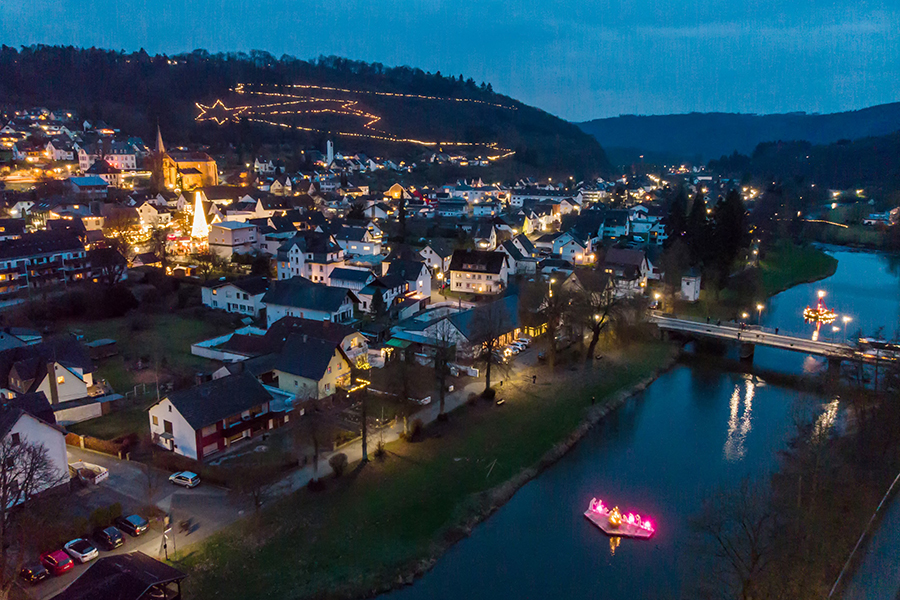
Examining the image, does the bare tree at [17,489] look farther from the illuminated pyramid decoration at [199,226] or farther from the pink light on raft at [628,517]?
the illuminated pyramid decoration at [199,226]

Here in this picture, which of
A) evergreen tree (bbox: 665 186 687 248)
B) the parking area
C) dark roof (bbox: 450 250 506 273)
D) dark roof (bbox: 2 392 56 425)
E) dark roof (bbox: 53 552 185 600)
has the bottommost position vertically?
the parking area

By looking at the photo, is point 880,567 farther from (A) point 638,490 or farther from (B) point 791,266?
(B) point 791,266

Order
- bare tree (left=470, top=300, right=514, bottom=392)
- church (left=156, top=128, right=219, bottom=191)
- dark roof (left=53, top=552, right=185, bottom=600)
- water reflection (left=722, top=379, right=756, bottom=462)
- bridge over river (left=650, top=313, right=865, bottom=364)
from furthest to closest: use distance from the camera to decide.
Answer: church (left=156, top=128, right=219, bottom=191)
bridge over river (left=650, top=313, right=865, bottom=364)
bare tree (left=470, top=300, right=514, bottom=392)
water reflection (left=722, top=379, right=756, bottom=462)
dark roof (left=53, top=552, right=185, bottom=600)

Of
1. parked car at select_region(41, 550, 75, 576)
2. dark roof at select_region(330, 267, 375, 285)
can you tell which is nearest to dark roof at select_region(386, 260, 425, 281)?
dark roof at select_region(330, 267, 375, 285)

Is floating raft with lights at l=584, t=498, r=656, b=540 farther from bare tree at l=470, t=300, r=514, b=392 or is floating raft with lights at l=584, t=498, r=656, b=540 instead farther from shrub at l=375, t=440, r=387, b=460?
bare tree at l=470, t=300, r=514, b=392

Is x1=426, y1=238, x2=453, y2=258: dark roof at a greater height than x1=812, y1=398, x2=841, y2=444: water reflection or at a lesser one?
greater

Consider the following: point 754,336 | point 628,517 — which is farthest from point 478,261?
point 628,517

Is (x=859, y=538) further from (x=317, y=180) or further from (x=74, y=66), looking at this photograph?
(x=74, y=66)
